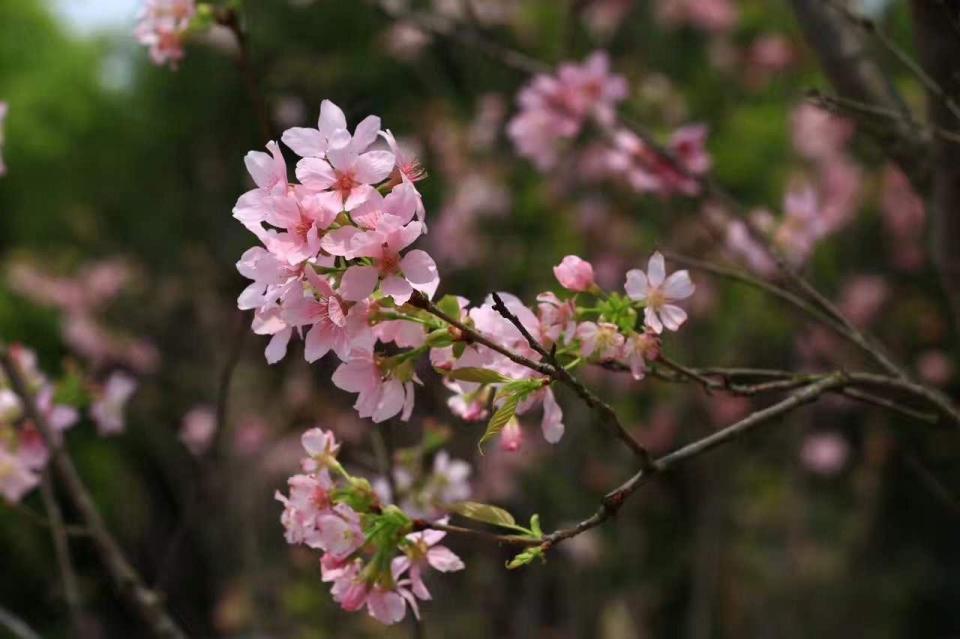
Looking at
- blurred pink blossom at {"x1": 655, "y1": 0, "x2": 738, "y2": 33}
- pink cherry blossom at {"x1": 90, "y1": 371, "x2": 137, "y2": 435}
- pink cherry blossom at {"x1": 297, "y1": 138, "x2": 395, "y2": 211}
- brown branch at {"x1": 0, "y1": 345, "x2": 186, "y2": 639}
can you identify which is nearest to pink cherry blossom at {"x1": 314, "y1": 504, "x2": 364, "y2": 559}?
pink cherry blossom at {"x1": 297, "y1": 138, "x2": 395, "y2": 211}

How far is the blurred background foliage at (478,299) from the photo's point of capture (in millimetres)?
5215

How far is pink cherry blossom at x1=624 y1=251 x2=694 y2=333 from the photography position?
46.5 inches

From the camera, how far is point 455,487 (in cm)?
193

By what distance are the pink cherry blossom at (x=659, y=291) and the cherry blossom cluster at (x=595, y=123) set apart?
45.8 inches

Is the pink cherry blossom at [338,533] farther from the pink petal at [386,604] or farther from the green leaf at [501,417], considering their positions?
the green leaf at [501,417]

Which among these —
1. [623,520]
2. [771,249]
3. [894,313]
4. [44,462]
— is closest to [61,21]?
[623,520]

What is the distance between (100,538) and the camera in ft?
6.02

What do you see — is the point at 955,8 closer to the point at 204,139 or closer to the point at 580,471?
the point at 580,471

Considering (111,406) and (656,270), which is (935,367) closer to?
(111,406)

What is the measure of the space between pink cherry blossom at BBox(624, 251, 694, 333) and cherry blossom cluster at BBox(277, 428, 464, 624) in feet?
1.16

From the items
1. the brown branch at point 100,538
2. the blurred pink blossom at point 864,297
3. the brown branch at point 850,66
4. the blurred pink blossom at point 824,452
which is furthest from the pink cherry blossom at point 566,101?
the blurred pink blossom at point 824,452

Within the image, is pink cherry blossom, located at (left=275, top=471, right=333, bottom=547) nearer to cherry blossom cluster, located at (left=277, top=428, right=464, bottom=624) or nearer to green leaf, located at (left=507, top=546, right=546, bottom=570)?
cherry blossom cluster, located at (left=277, top=428, right=464, bottom=624)

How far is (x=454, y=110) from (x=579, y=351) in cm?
463

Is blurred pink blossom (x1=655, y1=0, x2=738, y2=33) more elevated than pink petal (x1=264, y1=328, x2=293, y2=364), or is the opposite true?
blurred pink blossom (x1=655, y1=0, x2=738, y2=33)
